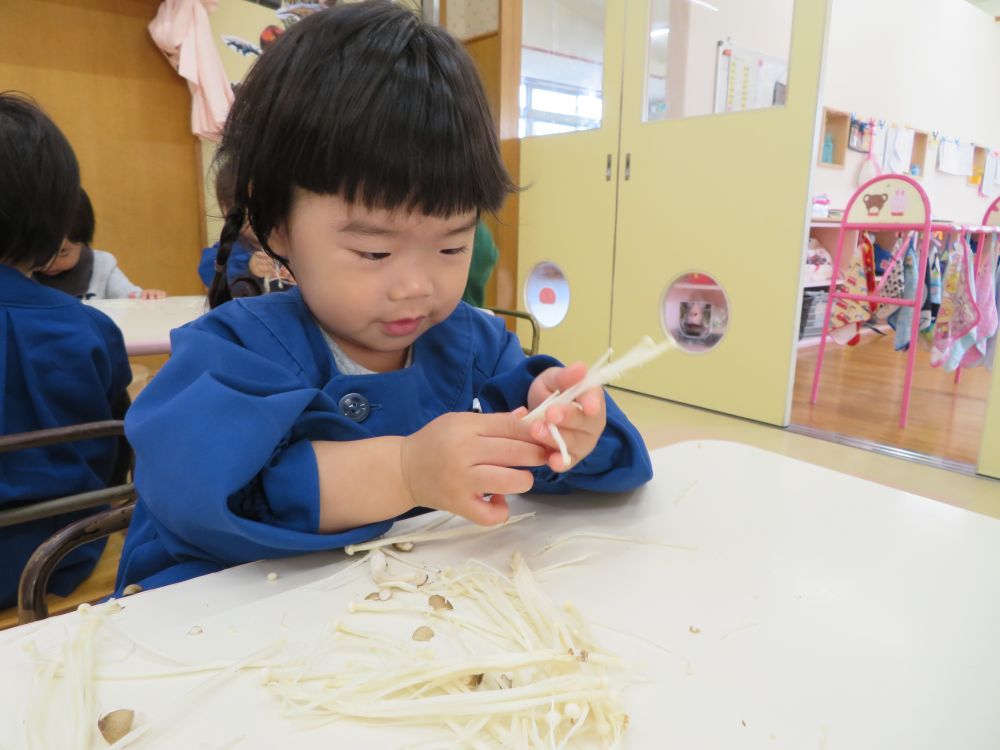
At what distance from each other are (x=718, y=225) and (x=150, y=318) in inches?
82.0

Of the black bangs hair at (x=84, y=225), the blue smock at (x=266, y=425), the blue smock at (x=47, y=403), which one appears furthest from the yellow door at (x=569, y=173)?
the blue smock at (x=266, y=425)

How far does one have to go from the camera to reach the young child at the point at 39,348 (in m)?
0.97

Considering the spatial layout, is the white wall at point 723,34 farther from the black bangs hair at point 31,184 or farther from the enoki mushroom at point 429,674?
the enoki mushroom at point 429,674

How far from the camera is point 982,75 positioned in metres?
5.59

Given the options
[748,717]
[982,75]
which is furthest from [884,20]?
[748,717]

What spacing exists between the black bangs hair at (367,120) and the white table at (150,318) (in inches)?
29.7

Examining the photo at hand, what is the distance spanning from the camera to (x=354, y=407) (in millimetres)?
667

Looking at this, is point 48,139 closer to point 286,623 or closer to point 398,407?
point 398,407

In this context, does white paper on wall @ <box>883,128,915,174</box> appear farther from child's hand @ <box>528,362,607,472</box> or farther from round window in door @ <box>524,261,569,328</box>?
child's hand @ <box>528,362,607,472</box>

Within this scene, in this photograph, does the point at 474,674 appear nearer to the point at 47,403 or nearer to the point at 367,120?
Answer: the point at 367,120

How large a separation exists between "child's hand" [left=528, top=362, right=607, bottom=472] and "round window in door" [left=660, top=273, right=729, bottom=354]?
234cm

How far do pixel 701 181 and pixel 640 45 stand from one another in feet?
2.24

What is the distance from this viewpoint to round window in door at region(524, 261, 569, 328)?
343cm

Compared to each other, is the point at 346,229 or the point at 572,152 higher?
the point at 572,152
